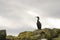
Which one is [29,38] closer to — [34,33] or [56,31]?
[34,33]

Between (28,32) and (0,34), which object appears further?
(28,32)

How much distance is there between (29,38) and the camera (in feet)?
86.9

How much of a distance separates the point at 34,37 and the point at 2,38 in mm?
3935

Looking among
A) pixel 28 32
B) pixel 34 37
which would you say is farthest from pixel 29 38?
pixel 28 32

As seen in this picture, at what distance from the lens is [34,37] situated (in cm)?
2634

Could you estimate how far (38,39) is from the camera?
26.1 m

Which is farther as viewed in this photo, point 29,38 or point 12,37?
point 12,37

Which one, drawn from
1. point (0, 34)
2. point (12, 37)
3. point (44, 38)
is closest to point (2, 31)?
point (0, 34)

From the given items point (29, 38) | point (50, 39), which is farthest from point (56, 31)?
point (29, 38)

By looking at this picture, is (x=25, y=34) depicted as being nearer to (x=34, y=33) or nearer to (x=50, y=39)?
(x=34, y=33)

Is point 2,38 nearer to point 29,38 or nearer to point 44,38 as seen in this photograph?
point 29,38

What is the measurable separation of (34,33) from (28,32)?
4.03 feet

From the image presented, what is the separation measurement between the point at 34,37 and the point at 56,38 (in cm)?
269

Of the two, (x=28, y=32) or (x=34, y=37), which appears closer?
(x=34, y=37)
